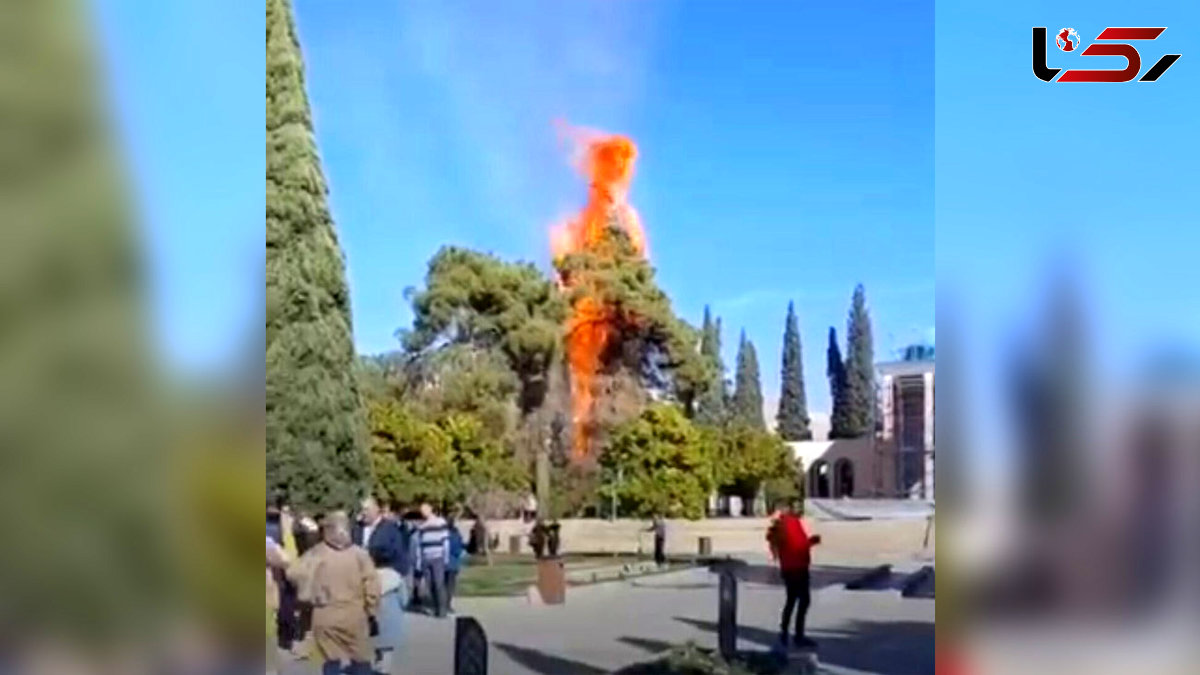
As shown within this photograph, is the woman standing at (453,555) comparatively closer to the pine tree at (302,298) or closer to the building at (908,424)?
the pine tree at (302,298)

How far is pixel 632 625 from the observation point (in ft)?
11.7

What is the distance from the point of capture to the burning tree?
3.56 m

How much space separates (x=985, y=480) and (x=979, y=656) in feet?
1.21

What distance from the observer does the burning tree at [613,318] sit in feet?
11.7

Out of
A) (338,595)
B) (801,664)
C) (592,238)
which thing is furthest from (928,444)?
(338,595)

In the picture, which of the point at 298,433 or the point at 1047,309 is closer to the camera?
the point at 1047,309

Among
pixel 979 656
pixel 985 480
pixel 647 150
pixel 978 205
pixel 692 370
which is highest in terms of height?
pixel 647 150

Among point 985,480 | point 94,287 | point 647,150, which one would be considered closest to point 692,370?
point 647,150

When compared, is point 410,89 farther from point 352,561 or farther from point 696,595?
point 696,595

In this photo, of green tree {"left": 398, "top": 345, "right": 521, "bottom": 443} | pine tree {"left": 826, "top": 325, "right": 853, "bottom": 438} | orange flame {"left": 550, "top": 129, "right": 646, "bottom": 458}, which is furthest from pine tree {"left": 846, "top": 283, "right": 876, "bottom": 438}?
green tree {"left": 398, "top": 345, "right": 521, "bottom": 443}

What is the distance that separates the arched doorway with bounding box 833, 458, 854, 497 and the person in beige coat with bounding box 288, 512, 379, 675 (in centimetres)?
116

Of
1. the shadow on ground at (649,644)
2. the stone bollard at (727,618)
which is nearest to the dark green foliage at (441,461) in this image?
the shadow on ground at (649,644)

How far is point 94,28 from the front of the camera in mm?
2984

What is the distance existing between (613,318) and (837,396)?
0.57 metres
